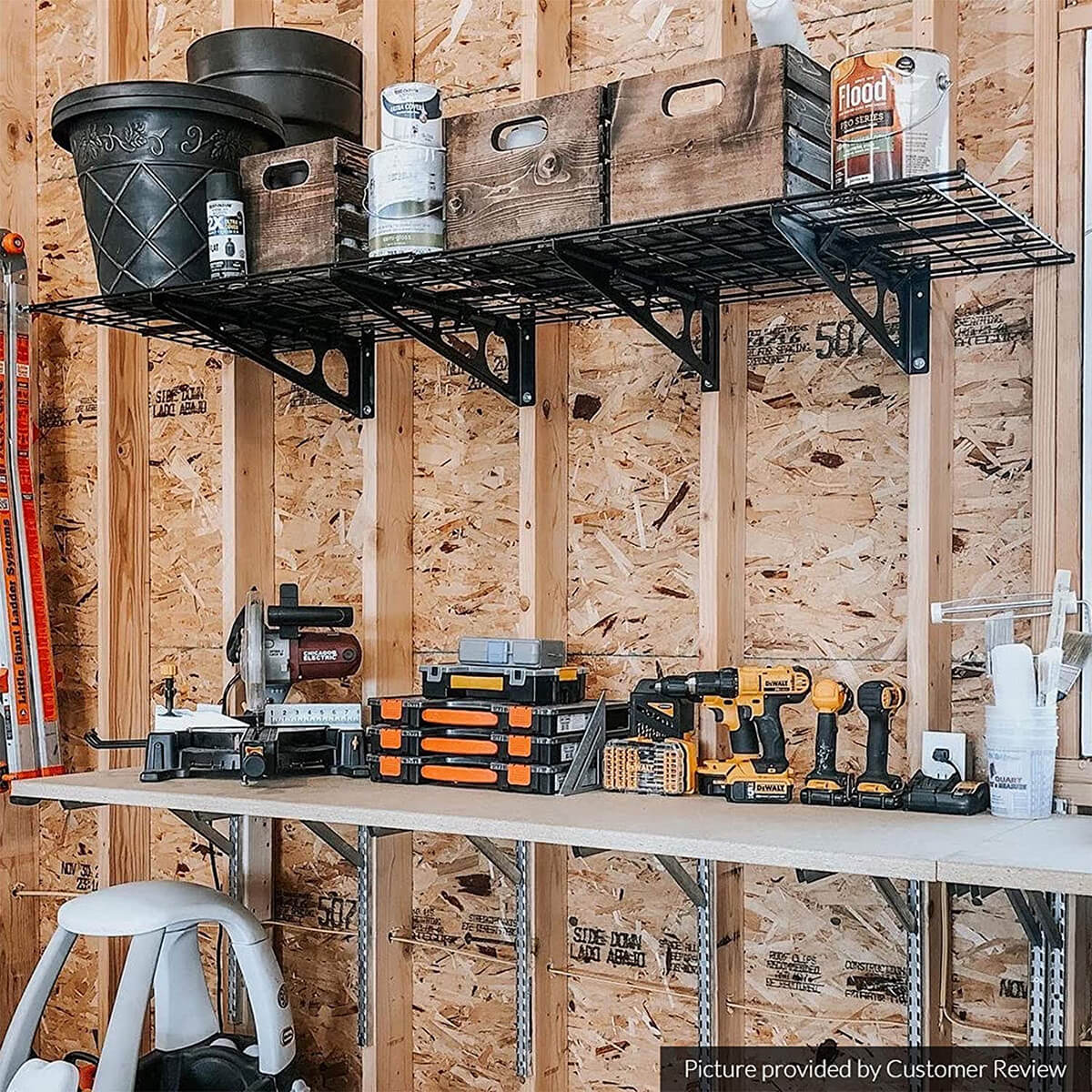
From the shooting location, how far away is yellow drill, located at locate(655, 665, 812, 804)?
2225 mm

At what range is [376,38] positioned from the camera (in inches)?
112

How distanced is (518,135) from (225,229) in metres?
0.57

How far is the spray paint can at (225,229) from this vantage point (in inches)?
97.5

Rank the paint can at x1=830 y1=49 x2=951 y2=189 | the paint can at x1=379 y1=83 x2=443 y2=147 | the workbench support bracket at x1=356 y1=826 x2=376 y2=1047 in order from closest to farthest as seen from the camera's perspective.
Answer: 1. the paint can at x1=830 y1=49 x2=951 y2=189
2. the paint can at x1=379 y1=83 x2=443 y2=147
3. the workbench support bracket at x1=356 y1=826 x2=376 y2=1047

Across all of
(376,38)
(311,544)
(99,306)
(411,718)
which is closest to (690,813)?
(411,718)

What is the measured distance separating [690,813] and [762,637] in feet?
1.59

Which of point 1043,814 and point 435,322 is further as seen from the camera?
point 435,322

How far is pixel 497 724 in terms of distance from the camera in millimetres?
2379

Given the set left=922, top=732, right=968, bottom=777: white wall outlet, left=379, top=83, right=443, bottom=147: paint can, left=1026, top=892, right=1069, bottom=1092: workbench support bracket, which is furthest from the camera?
left=379, top=83, right=443, bottom=147: paint can

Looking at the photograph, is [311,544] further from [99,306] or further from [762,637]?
[762,637]

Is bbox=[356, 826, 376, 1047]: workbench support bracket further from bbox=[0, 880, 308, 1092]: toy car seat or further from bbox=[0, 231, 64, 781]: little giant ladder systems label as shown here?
bbox=[0, 231, 64, 781]: little giant ladder systems label

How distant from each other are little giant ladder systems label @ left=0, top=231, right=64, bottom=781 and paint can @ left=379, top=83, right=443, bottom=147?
1222mm

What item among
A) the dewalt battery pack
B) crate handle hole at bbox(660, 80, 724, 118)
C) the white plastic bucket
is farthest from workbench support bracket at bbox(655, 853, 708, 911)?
crate handle hole at bbox(660, 80, 724, 118)

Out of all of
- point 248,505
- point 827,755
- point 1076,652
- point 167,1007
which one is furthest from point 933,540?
point 167,1007
